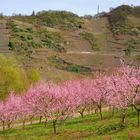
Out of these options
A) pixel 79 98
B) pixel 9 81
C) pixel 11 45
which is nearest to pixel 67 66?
pixel 11 45

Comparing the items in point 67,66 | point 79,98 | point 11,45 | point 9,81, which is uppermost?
point 11,45

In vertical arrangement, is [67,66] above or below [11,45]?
below

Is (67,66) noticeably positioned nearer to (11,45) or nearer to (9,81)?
(11,45)

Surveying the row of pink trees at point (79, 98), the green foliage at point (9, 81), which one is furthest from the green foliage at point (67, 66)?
the row of pink trees at point (79, 98)

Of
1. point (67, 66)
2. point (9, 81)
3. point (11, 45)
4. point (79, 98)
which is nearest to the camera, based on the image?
point (79, 98)

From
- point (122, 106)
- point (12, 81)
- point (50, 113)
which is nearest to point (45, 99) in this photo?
point (50, 113)

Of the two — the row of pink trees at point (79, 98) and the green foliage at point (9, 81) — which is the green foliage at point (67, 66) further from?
the row of pink trees at point (79, 98)

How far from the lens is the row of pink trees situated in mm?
41312

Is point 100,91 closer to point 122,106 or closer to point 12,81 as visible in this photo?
point 122,106

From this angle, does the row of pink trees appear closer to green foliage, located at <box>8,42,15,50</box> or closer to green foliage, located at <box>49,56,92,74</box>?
green foliage, located at <box>49,56,92,74</box>

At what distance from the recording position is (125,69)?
4209 cm

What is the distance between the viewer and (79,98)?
62.4 meters

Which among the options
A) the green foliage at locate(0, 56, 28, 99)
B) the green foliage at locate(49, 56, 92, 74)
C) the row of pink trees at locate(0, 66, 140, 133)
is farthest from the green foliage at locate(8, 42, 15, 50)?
the row of pink trees at locate(0, 66, 140, 133)

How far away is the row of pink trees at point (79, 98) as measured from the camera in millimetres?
41312
